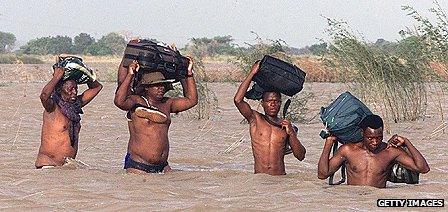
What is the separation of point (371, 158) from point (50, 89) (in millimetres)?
3095

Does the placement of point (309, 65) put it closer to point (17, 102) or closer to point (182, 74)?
point (17, 102)

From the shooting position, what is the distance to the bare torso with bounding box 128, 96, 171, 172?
823 centimetres

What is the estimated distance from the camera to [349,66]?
14312 millimetres

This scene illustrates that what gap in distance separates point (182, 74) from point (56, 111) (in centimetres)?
133

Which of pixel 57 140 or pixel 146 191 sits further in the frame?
pixel 57 140

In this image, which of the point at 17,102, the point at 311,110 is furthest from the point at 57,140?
the point at 17,102

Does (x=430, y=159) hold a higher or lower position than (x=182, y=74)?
lower

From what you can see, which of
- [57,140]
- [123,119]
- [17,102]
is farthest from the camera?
[17,102]

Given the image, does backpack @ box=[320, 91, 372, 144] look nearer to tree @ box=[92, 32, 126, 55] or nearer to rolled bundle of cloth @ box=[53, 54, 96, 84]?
rolled bundle of cloth @ box=[53, 54, 96, 84]

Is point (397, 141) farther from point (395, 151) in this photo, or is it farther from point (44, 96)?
point (44, 96)

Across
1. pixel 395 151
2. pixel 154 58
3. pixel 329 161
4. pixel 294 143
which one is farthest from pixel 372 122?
pixel 154 58

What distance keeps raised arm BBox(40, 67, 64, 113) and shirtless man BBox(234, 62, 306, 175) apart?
1735 mm

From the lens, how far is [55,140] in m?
8.70

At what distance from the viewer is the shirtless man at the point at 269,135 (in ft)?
26.2
